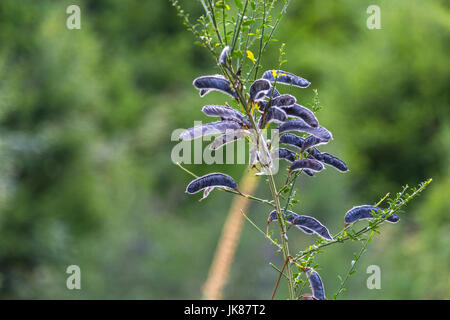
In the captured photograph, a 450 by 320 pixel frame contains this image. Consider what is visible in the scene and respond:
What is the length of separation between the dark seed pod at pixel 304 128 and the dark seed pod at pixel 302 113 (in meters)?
0.01

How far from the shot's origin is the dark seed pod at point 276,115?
1.34m

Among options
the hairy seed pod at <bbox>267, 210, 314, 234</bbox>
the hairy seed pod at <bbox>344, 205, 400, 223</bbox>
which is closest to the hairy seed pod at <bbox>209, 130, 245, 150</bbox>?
the hairy seed pod at <bbox>267, 210, 314, 234</bbox>

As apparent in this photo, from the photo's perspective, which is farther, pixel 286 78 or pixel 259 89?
pixel 286 78

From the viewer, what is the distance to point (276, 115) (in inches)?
52.9

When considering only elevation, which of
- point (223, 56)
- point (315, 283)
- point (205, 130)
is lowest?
point (315, 283)

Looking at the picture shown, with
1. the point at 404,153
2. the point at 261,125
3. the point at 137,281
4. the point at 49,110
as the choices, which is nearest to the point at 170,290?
the point at 137,281

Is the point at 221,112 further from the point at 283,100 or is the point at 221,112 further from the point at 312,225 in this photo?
the point at 312,225

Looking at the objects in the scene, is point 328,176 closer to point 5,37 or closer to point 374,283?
point 374,283

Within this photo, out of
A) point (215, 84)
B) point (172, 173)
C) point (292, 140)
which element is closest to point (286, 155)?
point (292, 140)

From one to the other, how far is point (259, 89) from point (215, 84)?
0.33 ft

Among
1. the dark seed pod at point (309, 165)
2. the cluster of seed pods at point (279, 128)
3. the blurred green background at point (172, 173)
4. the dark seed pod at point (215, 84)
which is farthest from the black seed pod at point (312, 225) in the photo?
the blurred green background at point (172, 173)

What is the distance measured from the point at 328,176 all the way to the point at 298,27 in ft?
30.3

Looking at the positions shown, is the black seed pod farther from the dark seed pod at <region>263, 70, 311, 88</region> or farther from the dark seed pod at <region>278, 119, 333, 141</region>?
the dark seed pod at <region>263, 70, 311, 88</region>

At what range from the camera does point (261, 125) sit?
138cm
